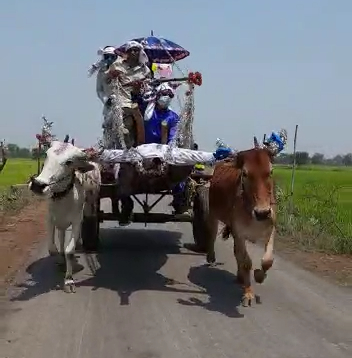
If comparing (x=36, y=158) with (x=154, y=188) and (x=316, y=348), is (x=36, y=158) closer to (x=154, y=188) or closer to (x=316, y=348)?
(x=154, y=188)

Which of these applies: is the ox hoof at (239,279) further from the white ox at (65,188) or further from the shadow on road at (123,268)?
the white ox at (65,188)

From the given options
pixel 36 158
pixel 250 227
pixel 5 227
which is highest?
pixel 36 158

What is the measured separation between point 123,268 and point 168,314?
111 inches

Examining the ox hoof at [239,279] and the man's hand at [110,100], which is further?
the man's hand at [110,100]

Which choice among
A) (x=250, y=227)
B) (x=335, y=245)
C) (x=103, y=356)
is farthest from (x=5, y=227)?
(x=103, y=356)

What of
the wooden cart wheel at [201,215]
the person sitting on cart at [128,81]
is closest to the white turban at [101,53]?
the person sitting on cart at [128,81]

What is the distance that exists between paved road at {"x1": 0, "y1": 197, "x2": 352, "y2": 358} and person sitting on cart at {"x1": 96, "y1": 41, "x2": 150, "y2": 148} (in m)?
2.11

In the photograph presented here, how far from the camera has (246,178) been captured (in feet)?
→ 26.9

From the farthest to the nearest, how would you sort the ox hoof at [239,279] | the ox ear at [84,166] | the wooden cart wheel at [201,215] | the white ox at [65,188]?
1. the wooden cart wheel at [201,215]
2. the ox hoof at [239,279]
3. the ox ear at [84,166]
4. the white ox at [65,188]

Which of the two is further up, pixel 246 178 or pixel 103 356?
pixel 246 178

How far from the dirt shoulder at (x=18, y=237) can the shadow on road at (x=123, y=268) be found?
0.36 m

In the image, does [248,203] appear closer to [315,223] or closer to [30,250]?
[30,250]

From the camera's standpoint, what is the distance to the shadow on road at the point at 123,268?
30.4 feet

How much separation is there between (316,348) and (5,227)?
10.4 m
